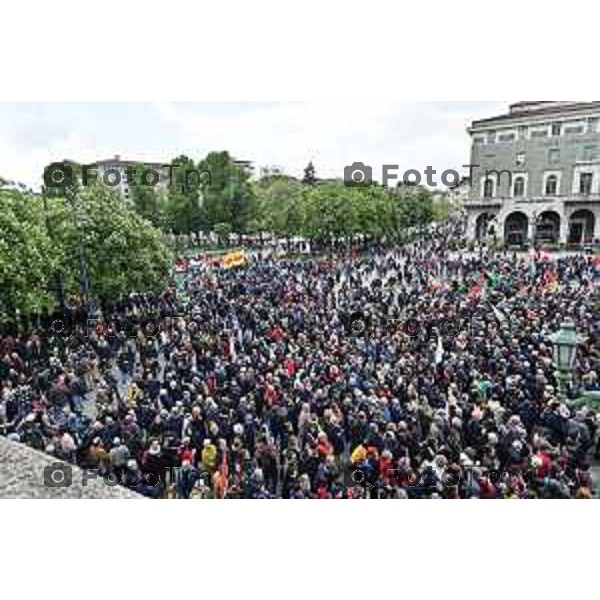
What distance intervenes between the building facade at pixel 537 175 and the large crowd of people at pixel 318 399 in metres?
32.3

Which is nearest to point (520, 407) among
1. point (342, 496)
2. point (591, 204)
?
point (342, 496)

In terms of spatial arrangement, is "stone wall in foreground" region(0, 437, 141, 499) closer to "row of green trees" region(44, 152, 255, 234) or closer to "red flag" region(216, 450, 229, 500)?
"red flag" region(216, 450, 229, 500)

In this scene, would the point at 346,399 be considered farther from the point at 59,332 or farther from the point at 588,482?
the point at 59,332

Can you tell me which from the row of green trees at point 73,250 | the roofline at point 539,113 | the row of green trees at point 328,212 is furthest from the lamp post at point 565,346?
the roofline at point 539,113

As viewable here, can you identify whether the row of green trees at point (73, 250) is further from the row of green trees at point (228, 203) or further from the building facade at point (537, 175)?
the building facade at point (537, 175)

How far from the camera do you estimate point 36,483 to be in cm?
1015

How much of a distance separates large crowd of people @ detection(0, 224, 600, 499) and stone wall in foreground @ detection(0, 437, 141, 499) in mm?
311

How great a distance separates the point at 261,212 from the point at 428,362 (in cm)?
4848

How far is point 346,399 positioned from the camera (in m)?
12.5

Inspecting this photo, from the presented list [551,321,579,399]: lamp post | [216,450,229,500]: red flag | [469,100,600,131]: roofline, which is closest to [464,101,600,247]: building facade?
[469,100,600,131]: roofline

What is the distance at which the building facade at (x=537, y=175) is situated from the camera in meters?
51.5

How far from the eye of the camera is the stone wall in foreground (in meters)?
9.73

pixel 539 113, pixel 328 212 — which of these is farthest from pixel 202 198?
pixel 539 113

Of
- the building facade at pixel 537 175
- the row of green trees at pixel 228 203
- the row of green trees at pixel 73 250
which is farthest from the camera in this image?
the row of green trees at pixel 228 203
